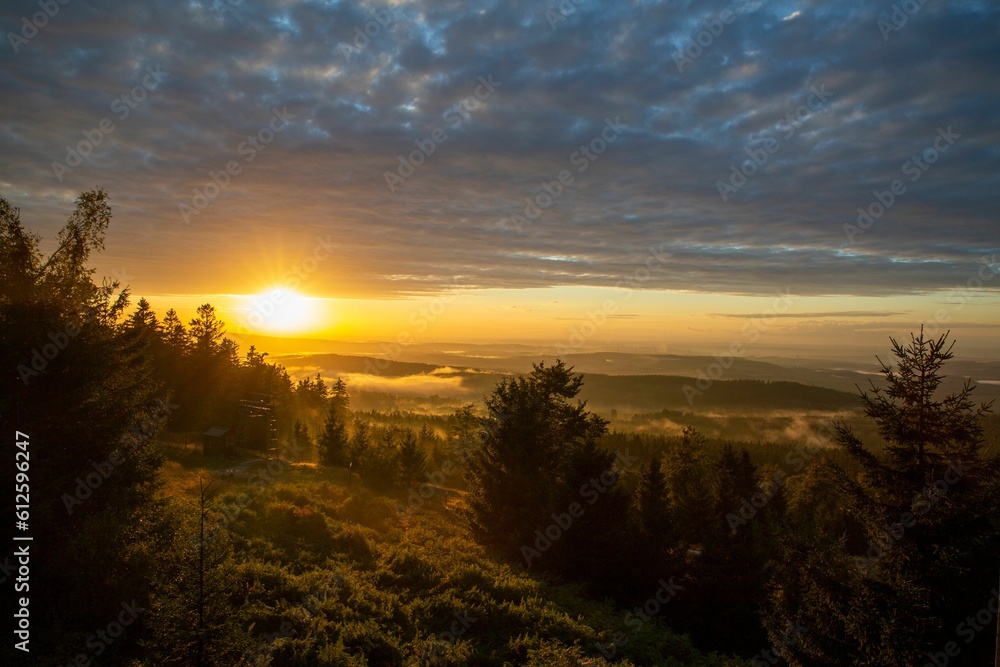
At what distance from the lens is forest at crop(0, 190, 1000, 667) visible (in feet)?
32.6

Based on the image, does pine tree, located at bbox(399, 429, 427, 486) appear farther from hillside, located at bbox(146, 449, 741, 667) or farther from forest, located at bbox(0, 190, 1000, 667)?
hillside, located at bbox(146, 449, 741, 667)

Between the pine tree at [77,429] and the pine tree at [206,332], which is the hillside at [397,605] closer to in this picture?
the pine tree at [77,429]

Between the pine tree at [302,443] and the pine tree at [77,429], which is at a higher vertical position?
the pine tree at [77,429]

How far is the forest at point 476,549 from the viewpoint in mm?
9945

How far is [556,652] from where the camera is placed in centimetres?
1377

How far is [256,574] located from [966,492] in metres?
19.8

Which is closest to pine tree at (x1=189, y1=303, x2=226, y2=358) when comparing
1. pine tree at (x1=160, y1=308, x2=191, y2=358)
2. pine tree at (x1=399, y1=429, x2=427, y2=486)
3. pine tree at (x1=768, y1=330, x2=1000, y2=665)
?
pine tree at (x1=160, y1=308, x2=191, y2=358)

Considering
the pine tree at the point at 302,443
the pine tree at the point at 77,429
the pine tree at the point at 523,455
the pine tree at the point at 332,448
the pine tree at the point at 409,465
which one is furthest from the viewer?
the pine tree at the point at 302,443

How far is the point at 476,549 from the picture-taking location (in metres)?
27.8

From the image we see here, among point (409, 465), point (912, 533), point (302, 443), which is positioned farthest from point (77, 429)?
point (302, 443)

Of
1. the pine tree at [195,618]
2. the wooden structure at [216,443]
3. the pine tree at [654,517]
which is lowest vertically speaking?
the wooden structure at [216,443]

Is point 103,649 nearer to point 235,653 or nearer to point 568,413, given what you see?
point 235,653

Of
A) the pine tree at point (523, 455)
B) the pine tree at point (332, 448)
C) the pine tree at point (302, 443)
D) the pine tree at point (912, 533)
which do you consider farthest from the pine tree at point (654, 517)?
the pine tree at point (302, 443)

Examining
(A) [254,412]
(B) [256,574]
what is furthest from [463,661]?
(A) [254,412]
